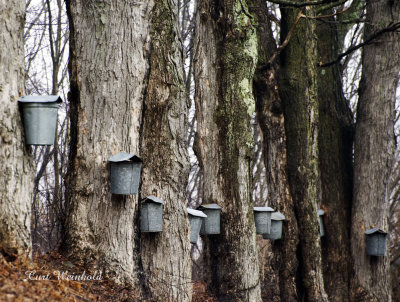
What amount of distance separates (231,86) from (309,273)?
306cm

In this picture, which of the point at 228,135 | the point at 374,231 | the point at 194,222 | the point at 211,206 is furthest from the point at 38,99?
the point at 374,231

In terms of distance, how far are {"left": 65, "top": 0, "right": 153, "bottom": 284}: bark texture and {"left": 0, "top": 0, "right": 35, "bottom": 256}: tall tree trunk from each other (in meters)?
0.54

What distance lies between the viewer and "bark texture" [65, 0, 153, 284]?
409cm

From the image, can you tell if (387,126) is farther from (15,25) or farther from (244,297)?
(15,25)

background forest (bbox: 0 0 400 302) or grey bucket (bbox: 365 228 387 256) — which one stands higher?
background forest (bbox: 0 0 400 302)

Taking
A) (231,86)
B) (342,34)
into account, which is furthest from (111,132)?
(342,34)

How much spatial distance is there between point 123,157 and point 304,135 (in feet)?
14.0

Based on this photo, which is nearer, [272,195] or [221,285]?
[221,285]

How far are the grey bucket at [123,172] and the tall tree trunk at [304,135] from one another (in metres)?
4.06

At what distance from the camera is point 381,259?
27.4 ft

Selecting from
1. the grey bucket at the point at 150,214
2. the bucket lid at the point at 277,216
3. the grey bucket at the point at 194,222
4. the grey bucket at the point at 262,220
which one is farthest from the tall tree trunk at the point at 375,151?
the grey bucket at the point at 150,214

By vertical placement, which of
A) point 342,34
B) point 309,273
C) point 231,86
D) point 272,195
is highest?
point 342,34

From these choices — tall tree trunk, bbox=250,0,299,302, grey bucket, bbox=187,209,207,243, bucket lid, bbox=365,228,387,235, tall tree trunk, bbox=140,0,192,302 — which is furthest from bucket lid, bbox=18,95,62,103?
bucket lid, bbox=365,228,387,235

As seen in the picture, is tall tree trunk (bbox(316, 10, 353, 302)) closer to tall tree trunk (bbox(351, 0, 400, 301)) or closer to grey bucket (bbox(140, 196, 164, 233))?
tall tree trunk (bbox(351, 0, 400, 301))
